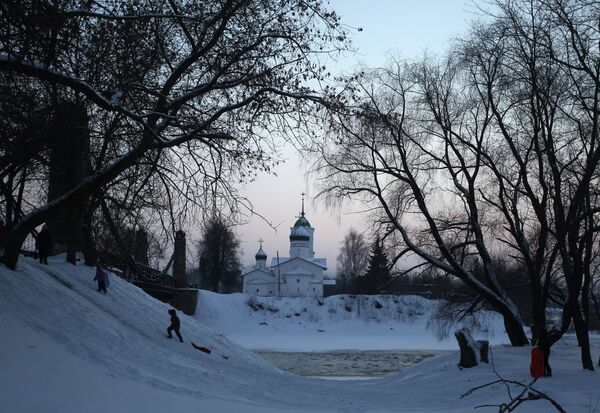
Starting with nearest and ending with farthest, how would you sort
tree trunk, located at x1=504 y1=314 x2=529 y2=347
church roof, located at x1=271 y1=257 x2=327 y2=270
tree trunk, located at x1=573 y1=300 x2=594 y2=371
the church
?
tree trunk, located at x1=573 y1=300 x2=594 y2=371, tree trunk, located at x1=504 y1=314 x2=529 y2=347, the church, church roof, located at x1=271 y1=257 x2=327 y2=270

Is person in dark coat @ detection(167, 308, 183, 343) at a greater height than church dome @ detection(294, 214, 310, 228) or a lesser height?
lesser

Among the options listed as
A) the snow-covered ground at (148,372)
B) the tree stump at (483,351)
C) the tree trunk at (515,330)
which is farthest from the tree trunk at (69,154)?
the tree trunk at (515,330)

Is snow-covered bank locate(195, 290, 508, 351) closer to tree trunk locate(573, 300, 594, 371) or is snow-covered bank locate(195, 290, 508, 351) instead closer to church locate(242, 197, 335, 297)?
church locate(242, 197, 335, 297)

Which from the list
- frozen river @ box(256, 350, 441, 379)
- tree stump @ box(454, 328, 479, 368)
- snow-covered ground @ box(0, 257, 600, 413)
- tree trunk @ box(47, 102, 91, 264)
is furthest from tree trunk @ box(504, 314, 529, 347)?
tree trunk @ box(47, 102, 91, 264)

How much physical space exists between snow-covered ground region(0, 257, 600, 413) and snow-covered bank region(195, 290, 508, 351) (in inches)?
1166

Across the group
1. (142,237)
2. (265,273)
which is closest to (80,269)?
(142,237)

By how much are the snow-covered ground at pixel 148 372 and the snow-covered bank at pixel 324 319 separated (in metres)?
29.6

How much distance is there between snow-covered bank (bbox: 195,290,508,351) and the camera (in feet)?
168

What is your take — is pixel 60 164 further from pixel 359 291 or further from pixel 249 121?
pixel 359 291

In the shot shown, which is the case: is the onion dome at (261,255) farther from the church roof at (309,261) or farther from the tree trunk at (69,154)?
the tree trunk at (69,154)

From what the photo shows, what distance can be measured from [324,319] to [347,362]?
2593cm

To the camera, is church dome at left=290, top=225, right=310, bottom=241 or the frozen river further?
church dome at left=290, top=225, right=310, bottom=241

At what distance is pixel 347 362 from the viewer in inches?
1262

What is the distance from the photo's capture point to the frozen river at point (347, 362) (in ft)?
87.0
